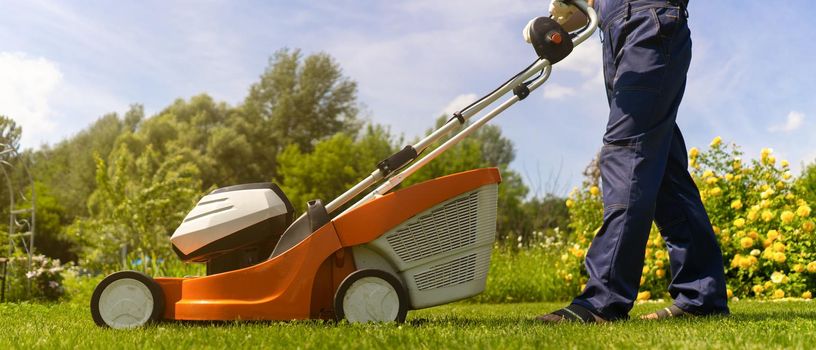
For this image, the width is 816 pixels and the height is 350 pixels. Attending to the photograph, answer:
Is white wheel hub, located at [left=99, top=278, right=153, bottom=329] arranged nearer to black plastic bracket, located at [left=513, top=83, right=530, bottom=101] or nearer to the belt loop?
black plastic bracket, located at [left=513, top=83, right=530, bottom=101]

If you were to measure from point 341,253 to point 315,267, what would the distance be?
0.12m

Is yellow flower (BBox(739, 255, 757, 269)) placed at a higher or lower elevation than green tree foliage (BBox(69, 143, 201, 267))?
lower

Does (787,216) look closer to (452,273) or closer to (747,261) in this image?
(747,261)

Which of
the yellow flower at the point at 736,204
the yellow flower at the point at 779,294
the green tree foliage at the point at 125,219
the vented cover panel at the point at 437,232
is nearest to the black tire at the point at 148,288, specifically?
the vented cover panel at the point at 437,232

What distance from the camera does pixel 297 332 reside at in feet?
8.67

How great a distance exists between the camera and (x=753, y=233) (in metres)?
6.50

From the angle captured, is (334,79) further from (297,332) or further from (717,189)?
(297,332)

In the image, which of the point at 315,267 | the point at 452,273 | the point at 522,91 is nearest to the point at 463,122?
the point at 522,91

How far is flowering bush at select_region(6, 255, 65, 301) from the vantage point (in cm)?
832

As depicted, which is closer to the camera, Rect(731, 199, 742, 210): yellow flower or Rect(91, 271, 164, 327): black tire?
Rect(91, 271, 164, 327): black tire

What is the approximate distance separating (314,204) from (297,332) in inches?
25.0

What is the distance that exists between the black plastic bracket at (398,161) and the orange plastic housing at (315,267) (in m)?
0.14

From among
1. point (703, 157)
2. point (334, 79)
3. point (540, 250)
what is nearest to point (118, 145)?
point (334, 79)

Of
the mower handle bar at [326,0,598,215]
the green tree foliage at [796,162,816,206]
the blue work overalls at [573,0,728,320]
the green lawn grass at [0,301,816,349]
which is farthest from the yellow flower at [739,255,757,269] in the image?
the mower handle bar at [326,0,598,215]
